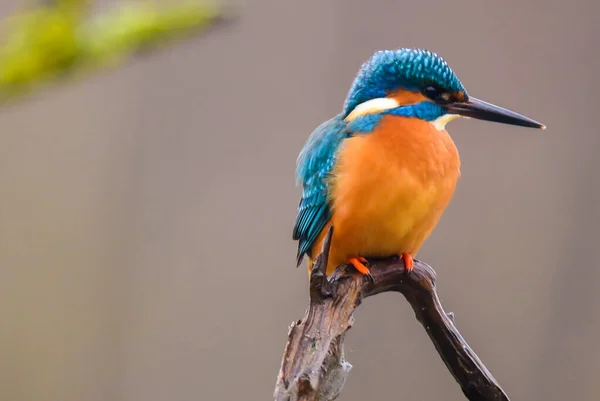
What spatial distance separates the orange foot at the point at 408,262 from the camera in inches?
34.6

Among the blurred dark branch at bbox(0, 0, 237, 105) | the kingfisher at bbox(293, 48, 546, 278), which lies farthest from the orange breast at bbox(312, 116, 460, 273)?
the blurred dark branch at bbox(0, 0, 237, 105)

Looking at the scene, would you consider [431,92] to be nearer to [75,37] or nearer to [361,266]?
[361,266]

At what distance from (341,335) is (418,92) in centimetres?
40

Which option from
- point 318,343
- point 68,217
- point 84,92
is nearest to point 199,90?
point 84,92

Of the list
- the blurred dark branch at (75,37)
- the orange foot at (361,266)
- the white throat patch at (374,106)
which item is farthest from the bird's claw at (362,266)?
the blurred dark branch at (75,37)

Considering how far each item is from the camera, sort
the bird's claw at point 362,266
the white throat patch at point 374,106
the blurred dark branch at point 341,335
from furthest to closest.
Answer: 1. the white throat patch at point 374,106
2. the bird's claw at point 362,266
3. the blurred dark branch at point 341,335

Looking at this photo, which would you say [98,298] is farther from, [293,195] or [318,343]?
[318,343]

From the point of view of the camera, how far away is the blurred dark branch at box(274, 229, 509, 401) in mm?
649

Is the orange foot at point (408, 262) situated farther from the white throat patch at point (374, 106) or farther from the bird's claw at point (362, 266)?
the white throat patch at point (374, 106)

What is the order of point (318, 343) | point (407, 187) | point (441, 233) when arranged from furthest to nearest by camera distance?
point (441, 233), point (407, 187), point (318, 343)

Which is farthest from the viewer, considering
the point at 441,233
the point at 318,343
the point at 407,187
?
the point at 441,233

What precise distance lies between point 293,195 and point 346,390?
0.55m

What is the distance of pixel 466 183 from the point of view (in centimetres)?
177

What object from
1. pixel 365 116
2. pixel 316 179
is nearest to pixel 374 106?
pixel 365 116
